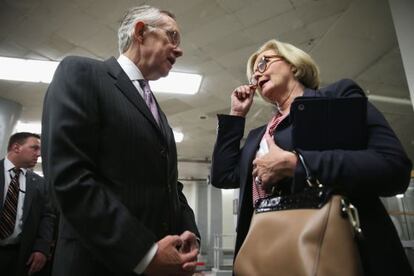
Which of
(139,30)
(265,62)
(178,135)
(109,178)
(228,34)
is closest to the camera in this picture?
(109,178)

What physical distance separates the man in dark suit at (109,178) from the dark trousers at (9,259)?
7.45 feet

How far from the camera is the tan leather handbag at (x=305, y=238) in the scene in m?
0.82

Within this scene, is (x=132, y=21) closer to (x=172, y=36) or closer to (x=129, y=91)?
(x=172, y=36)

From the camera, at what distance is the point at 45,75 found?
4941mm

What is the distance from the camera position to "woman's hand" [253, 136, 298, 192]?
42.3 inches

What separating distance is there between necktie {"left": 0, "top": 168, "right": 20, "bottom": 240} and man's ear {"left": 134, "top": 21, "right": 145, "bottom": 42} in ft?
7.88

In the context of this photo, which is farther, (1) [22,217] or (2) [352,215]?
(1) [22,217]

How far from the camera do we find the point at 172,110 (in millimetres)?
6562

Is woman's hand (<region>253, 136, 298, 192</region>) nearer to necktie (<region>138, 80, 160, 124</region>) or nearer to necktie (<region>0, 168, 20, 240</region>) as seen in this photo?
necktie (<region>138, 80, 160, 124</region>)

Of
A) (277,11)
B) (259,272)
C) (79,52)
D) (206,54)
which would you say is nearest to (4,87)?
(79,52)

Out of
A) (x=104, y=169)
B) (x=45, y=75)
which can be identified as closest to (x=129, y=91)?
(x=104, y=169)

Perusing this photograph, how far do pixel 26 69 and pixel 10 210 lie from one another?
9.40 feet

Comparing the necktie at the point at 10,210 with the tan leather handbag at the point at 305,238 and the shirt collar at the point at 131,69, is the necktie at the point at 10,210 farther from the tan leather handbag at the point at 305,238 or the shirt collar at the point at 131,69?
the tan leather handbag at the point at 305,238

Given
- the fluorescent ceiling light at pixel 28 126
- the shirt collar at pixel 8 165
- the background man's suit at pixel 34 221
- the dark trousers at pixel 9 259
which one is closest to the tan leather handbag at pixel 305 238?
the background man's suit at pixel 34 221
